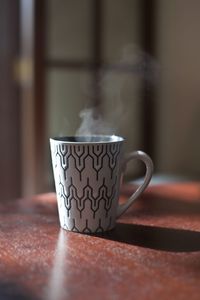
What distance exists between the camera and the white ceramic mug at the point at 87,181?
2.44ft

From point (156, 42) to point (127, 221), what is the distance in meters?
2.05

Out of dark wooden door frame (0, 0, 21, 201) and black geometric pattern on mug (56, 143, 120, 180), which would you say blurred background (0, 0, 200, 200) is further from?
black geometric pattern on mug (56, 143, 120, 180)

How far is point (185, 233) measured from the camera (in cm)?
77

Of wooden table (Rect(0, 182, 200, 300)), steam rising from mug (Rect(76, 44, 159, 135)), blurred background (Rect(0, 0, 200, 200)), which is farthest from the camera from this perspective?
steam rising from mug (Rect(76, 44, 159, 135))

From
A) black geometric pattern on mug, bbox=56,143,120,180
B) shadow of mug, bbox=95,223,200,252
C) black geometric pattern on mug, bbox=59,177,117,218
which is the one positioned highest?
black geometric pattern on mug, bbox=56,143,120,180

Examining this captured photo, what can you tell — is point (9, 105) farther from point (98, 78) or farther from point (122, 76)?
point (122, 76)

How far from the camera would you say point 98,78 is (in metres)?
2.55

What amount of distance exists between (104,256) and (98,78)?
6.44 feet

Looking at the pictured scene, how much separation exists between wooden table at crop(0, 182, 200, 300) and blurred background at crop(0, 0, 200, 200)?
1.28 metres

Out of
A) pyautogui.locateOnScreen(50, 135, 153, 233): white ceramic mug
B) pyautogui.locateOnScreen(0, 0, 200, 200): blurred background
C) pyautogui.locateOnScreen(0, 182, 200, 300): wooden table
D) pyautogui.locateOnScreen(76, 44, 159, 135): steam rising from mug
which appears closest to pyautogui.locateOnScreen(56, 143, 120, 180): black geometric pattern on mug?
pyautogui.locateOnScreen(50, 135, 153, 233): white ceramic mug

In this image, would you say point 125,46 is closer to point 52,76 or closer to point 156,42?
point 156,42

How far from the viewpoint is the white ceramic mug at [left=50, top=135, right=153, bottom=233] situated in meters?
0.74

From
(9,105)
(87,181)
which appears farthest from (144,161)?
(9,105)

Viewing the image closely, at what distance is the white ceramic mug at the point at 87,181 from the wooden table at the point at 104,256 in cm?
2
